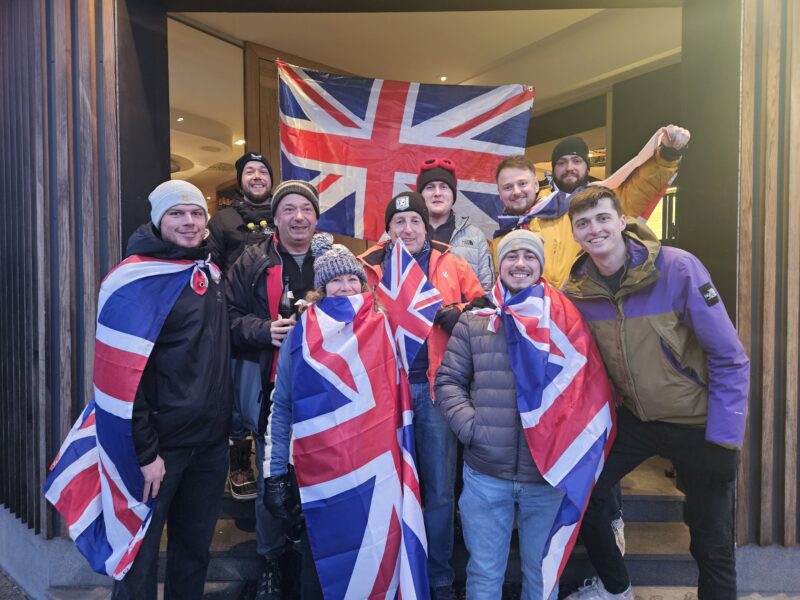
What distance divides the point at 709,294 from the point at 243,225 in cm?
249

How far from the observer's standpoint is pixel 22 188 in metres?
3.15

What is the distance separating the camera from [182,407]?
2.02 meters

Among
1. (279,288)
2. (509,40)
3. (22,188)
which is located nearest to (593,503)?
(279,288)

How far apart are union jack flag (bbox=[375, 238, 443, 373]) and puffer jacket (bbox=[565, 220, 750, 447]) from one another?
0.73 metres

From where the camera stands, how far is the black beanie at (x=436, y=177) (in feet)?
9.41

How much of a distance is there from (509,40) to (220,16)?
9.83 feet

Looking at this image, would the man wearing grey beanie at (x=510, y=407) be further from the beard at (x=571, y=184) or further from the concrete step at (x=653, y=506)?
the concrete step at (x=653, y=506)

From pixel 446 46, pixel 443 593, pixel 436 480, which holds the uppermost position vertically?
pixel 446 46

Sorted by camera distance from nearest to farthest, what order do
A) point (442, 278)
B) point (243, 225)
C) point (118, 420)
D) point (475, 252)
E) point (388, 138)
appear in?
point (118, 420) < point (442, 278) < point (475, 252) < point (243, 225) < point (388, 138)

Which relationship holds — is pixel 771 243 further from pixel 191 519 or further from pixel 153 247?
pixel 191 519

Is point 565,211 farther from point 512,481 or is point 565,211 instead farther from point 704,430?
point 512,481

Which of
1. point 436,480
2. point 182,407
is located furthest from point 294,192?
point 436,480

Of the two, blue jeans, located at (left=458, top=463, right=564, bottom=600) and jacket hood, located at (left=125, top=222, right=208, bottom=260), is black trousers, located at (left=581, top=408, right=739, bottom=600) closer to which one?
blue jeans, located at (left=458, top=463, right=564, bottom=600)

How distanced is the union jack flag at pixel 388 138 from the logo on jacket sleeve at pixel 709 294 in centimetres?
228
